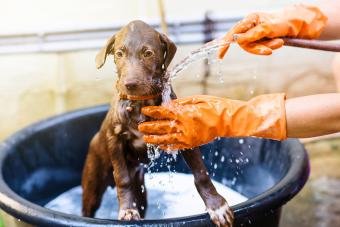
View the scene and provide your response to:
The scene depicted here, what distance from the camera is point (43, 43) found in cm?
402

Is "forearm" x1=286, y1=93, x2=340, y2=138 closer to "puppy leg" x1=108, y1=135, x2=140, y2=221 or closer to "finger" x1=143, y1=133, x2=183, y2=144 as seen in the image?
"finger" x1=143, y1=133, x2=183, y2=144

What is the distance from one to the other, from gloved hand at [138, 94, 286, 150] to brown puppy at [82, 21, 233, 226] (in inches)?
2.8

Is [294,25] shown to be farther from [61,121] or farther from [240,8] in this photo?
[240,8]

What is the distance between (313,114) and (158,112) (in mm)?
561

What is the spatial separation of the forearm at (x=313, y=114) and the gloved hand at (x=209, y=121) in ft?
0.11

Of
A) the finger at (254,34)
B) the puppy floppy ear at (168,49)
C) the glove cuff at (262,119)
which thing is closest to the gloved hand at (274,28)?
the finger at (254,34)

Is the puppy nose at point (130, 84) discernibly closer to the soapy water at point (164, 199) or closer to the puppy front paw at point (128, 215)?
the puppy front paw at point (128, 215)

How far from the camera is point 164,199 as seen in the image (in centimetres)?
279

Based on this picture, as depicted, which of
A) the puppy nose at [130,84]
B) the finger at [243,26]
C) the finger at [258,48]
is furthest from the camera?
the finger at [243,26]

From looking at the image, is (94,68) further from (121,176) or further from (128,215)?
(128,215)

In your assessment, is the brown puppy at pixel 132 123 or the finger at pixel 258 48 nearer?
the brown puppy at pixel 132 123

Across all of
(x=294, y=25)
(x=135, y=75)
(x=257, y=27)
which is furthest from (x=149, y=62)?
(x=294, y=25)

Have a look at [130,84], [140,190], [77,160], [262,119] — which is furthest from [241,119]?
[77,160]

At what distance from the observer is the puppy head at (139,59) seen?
179cm
